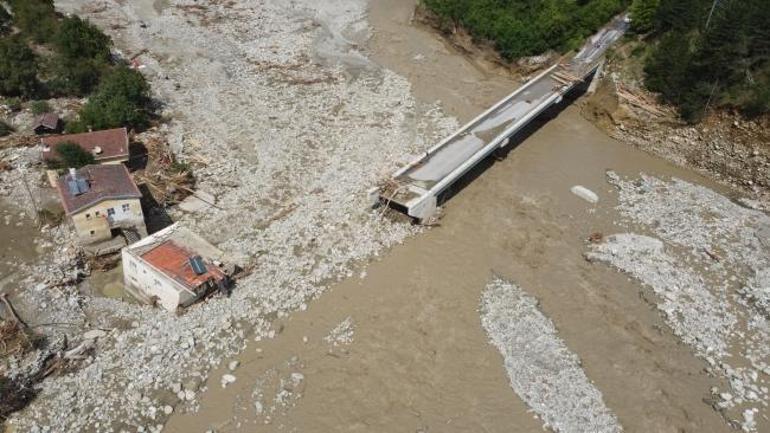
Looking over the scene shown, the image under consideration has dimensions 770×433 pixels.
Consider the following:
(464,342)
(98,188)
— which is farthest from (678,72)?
(98,188)

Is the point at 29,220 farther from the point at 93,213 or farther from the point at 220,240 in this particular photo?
the point at 220,240

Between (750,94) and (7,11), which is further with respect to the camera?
(7,11)

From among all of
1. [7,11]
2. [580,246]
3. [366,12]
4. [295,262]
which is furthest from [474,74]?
[7,11]

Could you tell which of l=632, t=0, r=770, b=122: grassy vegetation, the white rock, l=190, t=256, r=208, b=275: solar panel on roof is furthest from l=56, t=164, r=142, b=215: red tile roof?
l=632, t=0, r=770, b=122: grassy vegetation

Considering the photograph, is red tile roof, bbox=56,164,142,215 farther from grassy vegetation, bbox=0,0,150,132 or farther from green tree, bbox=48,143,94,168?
grassy vegetation, bbox=0,0,150,132

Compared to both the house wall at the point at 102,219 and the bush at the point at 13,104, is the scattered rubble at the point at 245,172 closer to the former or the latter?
the house wall at the point at 102,219
